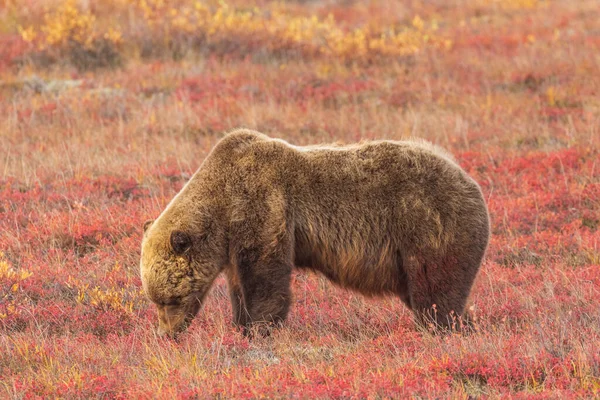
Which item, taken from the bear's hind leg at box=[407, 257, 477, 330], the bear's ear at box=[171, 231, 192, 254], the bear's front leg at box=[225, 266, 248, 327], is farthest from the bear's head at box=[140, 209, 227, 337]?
the bear's hind leg at box=[407, 257, 477, 330]

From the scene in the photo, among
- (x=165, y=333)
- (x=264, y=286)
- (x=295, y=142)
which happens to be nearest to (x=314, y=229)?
(x=264, y=286)

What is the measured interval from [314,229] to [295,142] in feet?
23.5

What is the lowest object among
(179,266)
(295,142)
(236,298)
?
(295,142)

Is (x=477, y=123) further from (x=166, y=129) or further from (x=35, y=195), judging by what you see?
(x=35, y=195)

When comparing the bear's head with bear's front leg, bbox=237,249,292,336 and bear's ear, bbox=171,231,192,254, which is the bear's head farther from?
bear's front leg, bbox=237,249,292,336

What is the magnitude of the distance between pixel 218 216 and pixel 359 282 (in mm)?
1330

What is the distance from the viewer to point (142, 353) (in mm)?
6270

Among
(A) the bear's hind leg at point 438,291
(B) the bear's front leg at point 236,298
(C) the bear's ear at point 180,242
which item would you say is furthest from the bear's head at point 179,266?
(A) the bear's hind leg at point 438,291

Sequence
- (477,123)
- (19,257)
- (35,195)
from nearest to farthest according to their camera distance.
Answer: (19,257) → (35,195) → (477,123)

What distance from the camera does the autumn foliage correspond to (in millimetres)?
5637

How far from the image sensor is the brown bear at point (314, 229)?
6.30 m

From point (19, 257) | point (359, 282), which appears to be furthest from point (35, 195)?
point (359, 282)

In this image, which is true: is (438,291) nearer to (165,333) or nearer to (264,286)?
(264,286)

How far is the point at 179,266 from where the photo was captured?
6.24 meters
